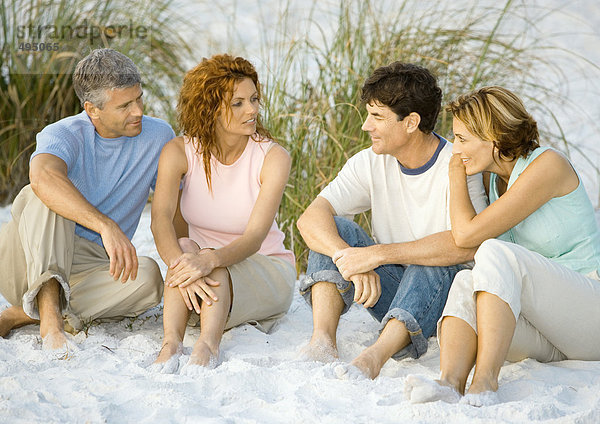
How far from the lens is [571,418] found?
5.95 feet

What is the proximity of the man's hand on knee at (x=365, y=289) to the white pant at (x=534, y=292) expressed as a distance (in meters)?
0.32

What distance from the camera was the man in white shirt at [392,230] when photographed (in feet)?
7.75

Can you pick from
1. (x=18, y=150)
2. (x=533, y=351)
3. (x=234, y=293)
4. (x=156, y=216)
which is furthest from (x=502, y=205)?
(x=18, y=150)

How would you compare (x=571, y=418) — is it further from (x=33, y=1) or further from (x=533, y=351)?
(x=33, y=1)

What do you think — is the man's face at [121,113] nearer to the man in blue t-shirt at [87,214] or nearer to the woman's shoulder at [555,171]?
the man in blue t-shirt at [87,214]

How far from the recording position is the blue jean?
2328 mm

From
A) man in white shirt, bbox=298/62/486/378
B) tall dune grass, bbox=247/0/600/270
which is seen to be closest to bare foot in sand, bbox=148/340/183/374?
man in white shirt, bbox=298/62/486/378

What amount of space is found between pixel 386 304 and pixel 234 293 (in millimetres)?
545

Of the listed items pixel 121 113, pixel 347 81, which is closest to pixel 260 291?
pixel 121 113

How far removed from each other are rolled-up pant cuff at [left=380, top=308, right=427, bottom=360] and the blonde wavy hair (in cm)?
60

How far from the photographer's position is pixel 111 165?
284 cm

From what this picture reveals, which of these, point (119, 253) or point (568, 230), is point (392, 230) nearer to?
point (568, 230)

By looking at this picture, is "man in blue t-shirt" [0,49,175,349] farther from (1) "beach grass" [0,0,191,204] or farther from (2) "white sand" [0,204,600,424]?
(1) "beach grass" [0,0,191,204]

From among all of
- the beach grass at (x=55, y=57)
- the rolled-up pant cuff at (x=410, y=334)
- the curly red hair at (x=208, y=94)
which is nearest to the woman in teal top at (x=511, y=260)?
the rolled-up pant cuff at (x=410, y=334)
